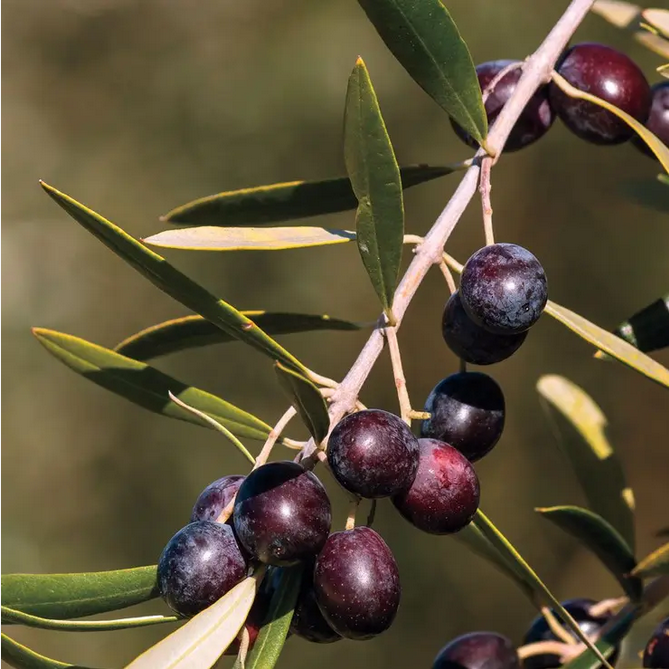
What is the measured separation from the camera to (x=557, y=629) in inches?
34.7

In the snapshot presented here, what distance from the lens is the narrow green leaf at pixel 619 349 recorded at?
2.14 ft

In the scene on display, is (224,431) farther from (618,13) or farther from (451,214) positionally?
(618,13)

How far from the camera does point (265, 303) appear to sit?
315 centimetres

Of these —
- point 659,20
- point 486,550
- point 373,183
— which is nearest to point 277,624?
point 373,183

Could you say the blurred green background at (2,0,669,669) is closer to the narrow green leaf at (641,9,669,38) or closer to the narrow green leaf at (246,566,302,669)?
the narrow green leaf at (641,9,669,38)

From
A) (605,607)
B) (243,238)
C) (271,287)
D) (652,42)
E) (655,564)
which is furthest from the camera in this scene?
(271,287)

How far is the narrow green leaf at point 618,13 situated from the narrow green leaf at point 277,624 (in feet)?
2.36

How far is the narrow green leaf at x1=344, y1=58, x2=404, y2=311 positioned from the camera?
582mm

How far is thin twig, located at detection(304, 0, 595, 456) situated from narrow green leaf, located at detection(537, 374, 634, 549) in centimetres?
34

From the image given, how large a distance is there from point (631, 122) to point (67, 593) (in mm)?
549

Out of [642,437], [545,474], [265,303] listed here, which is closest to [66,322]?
[265,303]

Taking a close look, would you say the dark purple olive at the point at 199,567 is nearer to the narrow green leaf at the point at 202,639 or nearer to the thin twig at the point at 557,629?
the narrow green leaf at the point at 202,639

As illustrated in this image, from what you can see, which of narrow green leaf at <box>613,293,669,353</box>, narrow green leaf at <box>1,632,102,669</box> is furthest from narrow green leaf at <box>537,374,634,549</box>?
narrow green leaf at <box>1,632,102,669</box>

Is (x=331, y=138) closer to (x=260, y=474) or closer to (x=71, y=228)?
(x=71, y=228)
